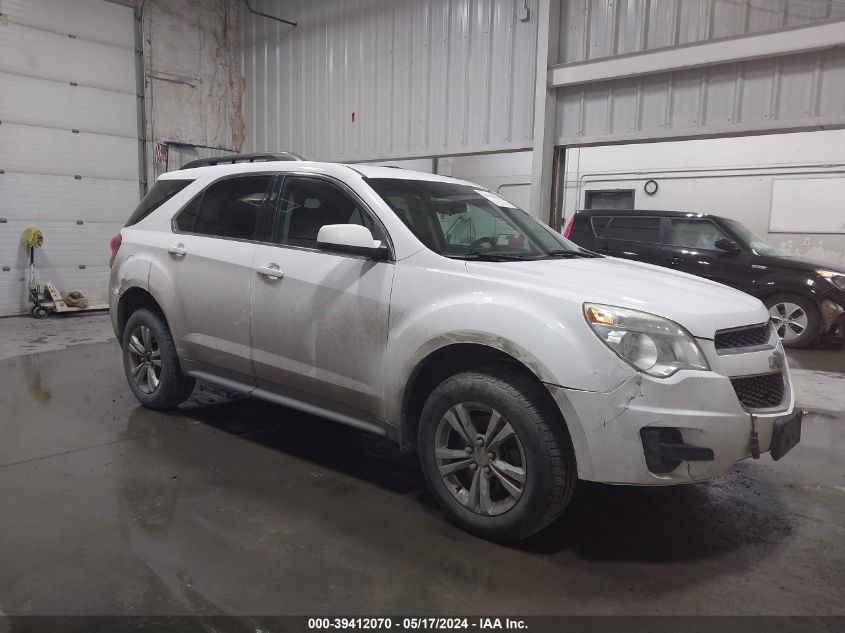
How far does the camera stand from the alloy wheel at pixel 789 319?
24.6ft

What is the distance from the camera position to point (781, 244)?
37.4 ft

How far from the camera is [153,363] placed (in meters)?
4.12

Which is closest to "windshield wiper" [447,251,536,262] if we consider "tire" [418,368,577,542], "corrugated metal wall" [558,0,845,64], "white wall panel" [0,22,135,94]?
"tire" [418,368,577,542]

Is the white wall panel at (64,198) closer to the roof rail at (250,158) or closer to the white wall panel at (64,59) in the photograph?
the white wall panel at (64,59)

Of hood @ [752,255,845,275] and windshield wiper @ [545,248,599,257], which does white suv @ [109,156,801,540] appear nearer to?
windshield wiper @ [545,248,599,257]

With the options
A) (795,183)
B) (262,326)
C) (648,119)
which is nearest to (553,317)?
(262,326)

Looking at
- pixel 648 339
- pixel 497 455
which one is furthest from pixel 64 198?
pixel 648 339

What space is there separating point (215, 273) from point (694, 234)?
6.40 metres

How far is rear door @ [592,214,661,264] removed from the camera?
315 inches

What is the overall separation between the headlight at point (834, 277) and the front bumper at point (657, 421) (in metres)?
6.23

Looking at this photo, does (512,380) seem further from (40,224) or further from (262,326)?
A: (40,224)

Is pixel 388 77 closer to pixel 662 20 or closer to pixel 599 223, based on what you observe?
pixel 599 223

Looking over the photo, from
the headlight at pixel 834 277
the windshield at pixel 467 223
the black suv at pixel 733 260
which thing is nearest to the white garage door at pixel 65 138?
the black suv at pixel 733 260

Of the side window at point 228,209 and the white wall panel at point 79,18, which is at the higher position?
the white wall panel at point 79,18
